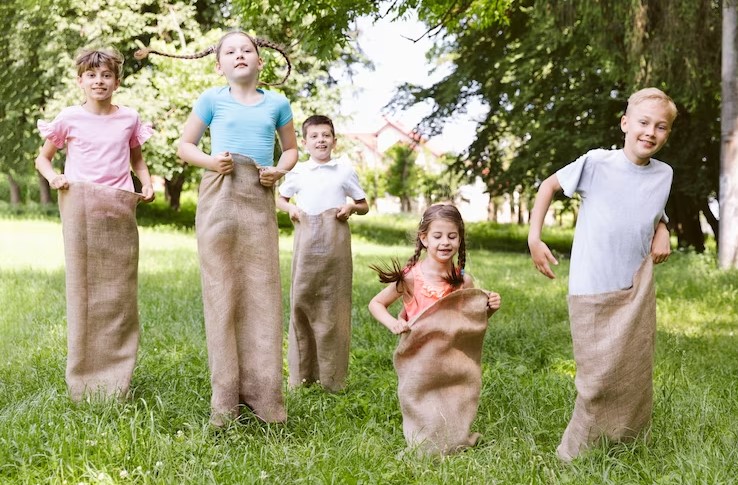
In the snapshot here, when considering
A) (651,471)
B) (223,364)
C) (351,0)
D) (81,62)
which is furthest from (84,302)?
(351,0)

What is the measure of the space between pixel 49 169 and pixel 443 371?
2.83m

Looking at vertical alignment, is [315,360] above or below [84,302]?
below

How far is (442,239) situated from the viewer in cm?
456

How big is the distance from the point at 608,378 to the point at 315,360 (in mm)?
2623

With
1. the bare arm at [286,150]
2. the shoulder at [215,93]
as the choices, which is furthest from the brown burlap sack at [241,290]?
the shoulder at [215,93]

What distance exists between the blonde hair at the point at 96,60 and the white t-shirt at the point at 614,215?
2928mm

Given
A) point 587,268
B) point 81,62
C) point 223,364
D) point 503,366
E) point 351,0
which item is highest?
point 351,0

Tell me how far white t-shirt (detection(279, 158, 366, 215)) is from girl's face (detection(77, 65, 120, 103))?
4.52 ft

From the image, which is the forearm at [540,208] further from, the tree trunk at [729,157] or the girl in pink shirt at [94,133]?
the tree trunk at [729,157]

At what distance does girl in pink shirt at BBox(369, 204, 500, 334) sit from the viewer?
456 cm

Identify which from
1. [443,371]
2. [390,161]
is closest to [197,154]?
[443,371]

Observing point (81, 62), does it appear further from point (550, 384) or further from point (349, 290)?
point (550, 384)

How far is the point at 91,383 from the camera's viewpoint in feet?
17.6

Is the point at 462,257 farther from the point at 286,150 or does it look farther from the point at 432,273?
the point at 286,150
